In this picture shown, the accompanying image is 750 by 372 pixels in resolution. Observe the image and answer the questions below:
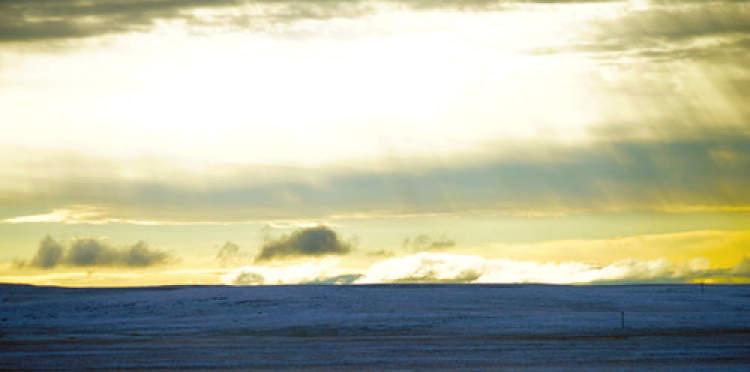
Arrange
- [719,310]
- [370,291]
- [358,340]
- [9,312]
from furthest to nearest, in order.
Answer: [370,291], [9,312], [719,310], [358,340]

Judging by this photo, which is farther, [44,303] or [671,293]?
[671,293]

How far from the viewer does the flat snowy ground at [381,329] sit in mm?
43000

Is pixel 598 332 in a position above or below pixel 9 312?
above

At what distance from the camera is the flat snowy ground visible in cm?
4300

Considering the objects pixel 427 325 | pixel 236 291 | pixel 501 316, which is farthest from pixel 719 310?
pixel 236 291

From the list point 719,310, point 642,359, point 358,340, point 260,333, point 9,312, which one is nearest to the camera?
point 642,359

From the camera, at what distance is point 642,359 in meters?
42.2

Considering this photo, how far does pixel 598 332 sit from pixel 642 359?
13.7 meters

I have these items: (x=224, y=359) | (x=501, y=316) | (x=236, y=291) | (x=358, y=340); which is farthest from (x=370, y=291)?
(x=224, y=359)

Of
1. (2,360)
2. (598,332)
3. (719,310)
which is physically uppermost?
(2,360)

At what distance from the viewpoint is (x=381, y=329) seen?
5891cm

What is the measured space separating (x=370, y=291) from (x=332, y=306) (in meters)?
13.5

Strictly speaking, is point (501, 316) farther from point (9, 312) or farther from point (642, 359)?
point (9, 312)

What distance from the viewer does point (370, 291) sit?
282 feet
